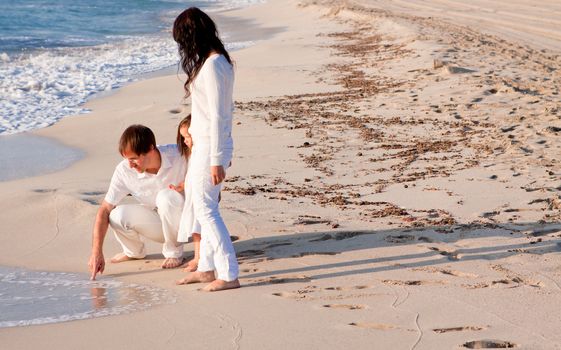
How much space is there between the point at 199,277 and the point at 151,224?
28.8 inches

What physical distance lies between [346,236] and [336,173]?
6.44ft

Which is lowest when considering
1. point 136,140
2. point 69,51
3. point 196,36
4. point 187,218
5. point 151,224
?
point 69,51

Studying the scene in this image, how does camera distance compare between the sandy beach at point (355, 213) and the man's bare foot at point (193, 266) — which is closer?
the sandy beach at point (355, 213)

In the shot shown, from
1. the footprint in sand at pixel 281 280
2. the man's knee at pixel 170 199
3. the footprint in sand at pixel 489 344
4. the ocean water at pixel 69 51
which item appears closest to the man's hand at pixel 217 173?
the footprint in sand at pixel 281 280

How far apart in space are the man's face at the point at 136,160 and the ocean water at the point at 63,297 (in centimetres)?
73

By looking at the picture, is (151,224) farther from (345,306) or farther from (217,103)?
(345,306)

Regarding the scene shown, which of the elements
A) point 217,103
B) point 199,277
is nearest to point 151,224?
point 199,277

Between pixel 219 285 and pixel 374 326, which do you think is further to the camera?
pixel 219 285

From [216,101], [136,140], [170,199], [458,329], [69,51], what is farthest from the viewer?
[69,51]

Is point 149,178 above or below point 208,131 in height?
below

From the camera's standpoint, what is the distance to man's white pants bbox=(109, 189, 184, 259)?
5.75 meters

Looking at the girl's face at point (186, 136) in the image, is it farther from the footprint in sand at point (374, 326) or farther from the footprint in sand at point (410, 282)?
the footprint in sand at point (374, 326)

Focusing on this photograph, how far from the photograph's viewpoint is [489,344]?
13.4 ft

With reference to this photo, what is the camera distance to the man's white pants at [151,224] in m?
5.75
